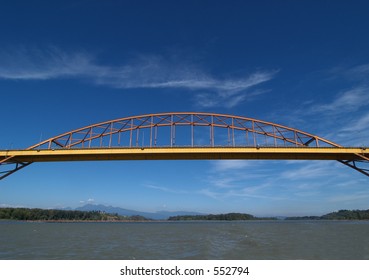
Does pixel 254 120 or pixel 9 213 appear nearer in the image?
pixel 254 120

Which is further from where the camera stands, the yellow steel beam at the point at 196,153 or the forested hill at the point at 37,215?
the forested hill at the point at 37,215

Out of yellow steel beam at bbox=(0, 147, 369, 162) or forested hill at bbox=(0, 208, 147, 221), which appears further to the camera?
forested hill at bbox=(0, 208, 147, 221)

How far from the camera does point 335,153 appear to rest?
40.6m

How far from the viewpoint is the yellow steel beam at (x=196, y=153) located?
40156 mm

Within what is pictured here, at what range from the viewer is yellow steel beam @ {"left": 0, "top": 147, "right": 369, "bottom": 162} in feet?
132

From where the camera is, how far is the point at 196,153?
132 feet

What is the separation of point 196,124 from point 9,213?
118 metres

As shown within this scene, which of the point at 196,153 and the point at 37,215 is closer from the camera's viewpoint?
the point at 196,153
